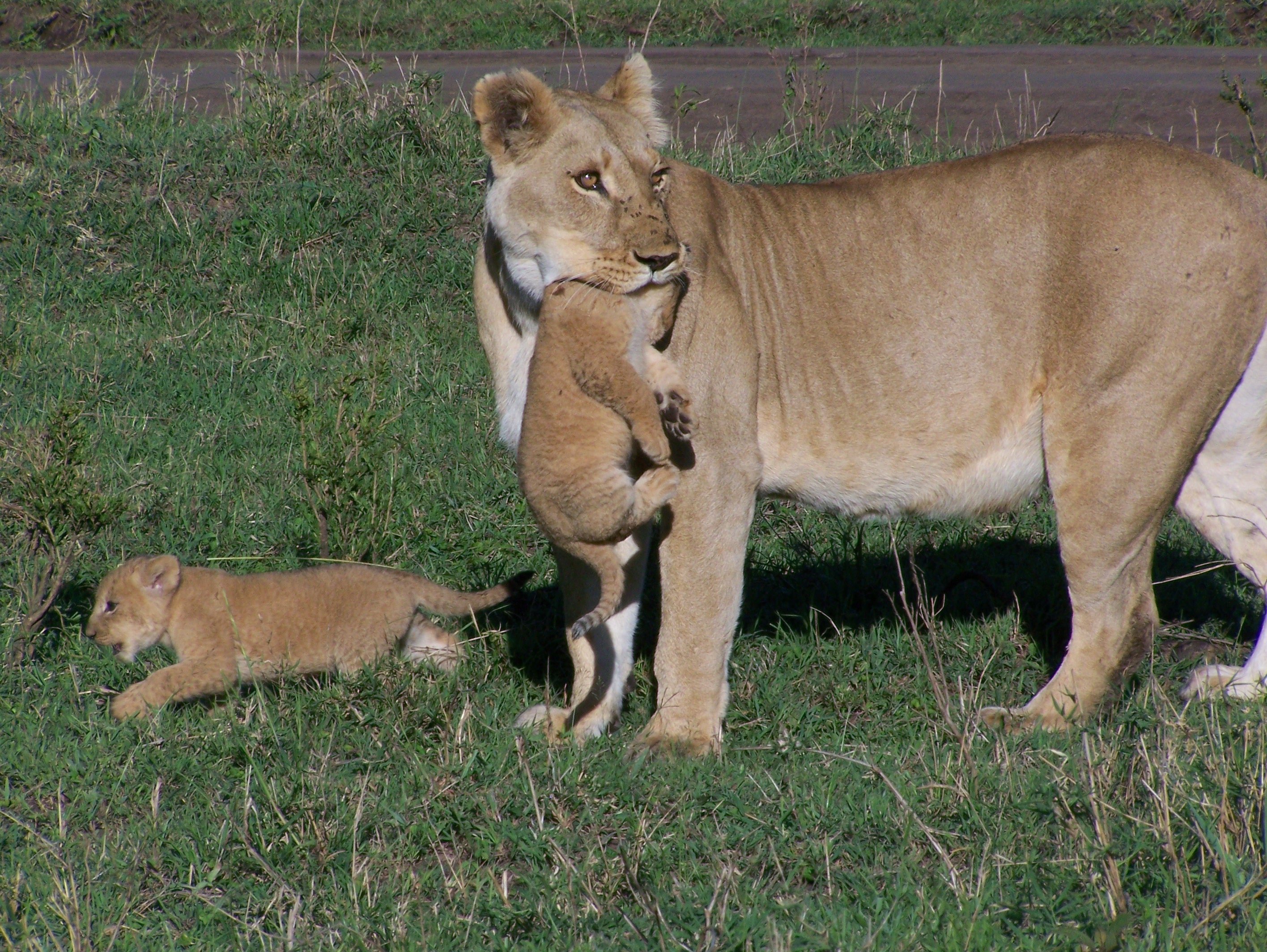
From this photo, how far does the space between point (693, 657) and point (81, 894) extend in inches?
66.2

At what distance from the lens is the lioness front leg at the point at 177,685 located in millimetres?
3570

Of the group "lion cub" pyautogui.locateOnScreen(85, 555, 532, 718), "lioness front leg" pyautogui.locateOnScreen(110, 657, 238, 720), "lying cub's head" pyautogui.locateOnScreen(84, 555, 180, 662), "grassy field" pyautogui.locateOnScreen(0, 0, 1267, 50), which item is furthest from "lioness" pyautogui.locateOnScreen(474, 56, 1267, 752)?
"grassy field" pyautogui.locateOnScreen(0, 0, 1267, 50)

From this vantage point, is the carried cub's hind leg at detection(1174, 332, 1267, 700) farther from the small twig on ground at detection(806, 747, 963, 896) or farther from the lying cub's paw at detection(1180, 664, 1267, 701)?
the small twig on ground at detection(806, 747, 963, 896)

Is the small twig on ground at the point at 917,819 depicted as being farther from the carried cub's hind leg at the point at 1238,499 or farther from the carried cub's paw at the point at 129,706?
the carried cub's paw at the point at 129,706

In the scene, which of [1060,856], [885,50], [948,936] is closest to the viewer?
[948,936]

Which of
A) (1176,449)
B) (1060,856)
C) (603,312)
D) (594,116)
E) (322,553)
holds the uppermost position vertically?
(594,116)

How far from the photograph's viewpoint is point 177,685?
3.66 m

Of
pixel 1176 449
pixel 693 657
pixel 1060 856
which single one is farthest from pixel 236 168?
pixel 1060 856

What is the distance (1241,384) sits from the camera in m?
3.86

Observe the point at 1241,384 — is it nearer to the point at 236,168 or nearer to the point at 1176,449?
the point at 1176,449

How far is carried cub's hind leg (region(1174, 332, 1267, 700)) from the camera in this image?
3887mm

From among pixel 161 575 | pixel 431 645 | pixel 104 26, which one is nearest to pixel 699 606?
pixel 431 645

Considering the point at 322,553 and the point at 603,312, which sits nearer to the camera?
the point at 603,312

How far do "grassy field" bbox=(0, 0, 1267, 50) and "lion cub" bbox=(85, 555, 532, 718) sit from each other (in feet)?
43.9
